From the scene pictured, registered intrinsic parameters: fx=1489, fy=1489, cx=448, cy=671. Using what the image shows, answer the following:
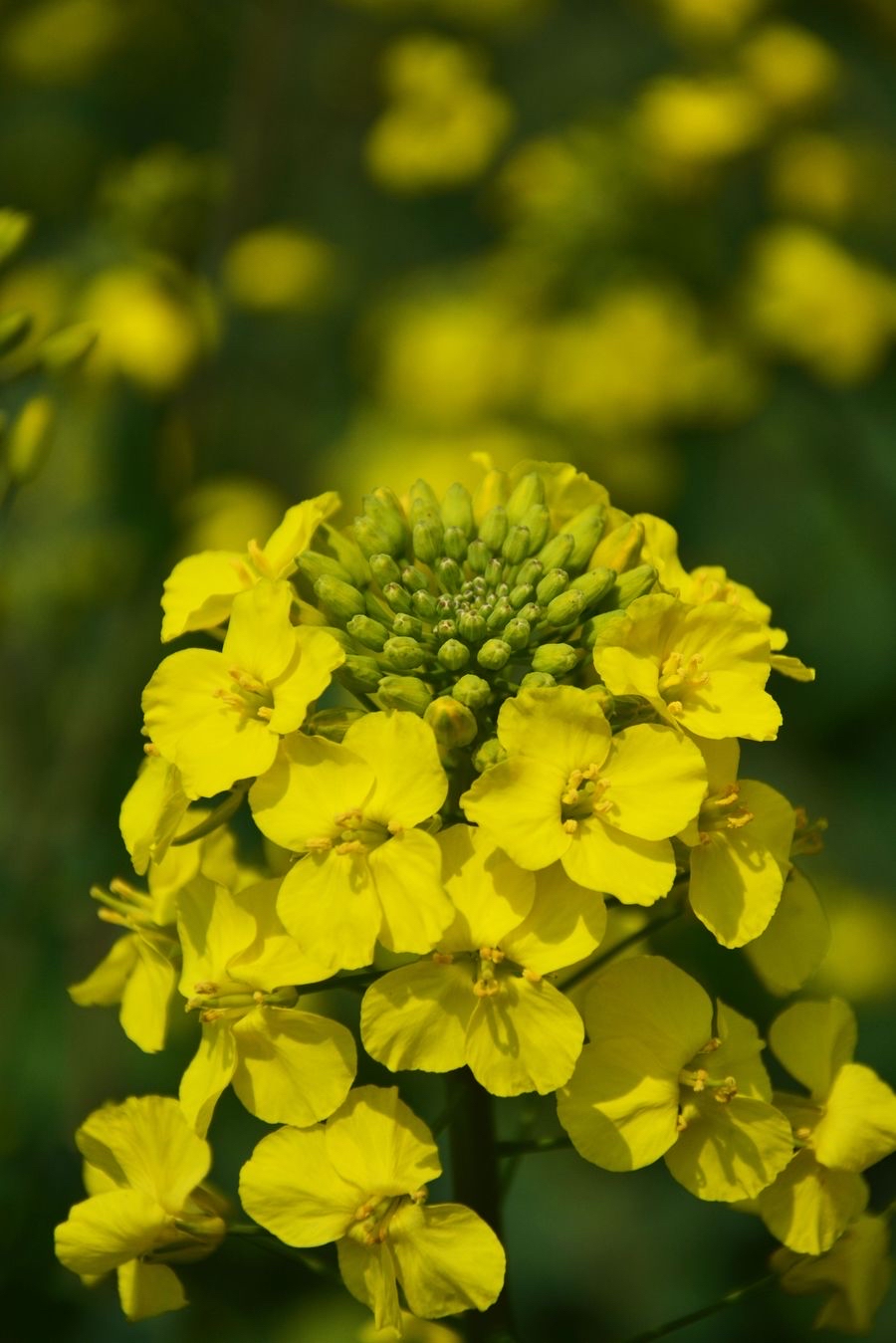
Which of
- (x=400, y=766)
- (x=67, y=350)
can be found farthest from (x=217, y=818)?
(x=67, y=350)

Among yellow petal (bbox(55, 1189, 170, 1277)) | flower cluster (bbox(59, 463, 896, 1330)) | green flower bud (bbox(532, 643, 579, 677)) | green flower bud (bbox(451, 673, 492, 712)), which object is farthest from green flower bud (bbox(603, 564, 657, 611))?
yellow petal (bbox(55, 1189, 170, 1277))

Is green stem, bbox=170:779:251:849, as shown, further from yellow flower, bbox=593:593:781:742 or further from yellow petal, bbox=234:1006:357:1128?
yellow flower, bbox=593:593:781:742

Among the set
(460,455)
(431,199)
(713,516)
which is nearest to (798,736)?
(713,516)

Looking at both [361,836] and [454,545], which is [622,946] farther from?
[454,545]

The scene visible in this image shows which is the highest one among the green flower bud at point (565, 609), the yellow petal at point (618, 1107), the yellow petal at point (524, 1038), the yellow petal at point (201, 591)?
the yellow petal at point (201, 591)

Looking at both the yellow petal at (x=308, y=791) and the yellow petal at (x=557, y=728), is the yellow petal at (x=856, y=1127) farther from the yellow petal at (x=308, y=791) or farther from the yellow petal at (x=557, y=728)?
the yellow petal at (x=308, y=791)

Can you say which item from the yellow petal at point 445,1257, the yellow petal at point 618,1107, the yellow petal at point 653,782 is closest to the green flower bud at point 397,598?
the yellow petal at point 653,782
